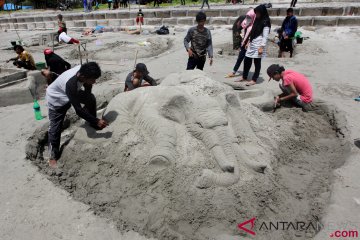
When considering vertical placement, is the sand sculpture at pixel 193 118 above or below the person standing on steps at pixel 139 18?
below

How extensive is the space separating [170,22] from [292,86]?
13275 millimetres

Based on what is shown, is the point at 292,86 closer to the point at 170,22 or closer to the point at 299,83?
the point at 299,83

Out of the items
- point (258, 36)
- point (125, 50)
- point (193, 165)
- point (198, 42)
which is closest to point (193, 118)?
point (193, 165)

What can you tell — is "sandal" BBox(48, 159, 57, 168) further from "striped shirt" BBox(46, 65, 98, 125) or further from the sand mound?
the sand mound

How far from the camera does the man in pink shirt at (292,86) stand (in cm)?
521

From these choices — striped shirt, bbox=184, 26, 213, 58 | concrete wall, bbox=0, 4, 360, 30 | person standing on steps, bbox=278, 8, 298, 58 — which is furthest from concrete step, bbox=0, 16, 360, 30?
striped shirt, bbox=184, 26, 213, 58

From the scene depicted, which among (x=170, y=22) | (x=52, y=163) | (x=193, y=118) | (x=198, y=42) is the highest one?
(x=198, y=42)

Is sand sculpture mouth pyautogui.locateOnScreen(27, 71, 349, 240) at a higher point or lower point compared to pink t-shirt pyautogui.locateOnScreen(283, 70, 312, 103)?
lower

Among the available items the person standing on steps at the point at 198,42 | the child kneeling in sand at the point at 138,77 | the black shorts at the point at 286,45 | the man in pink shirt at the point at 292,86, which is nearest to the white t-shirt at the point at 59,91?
the child kneeling in sand at the point at 138,77

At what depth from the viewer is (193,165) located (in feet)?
11.2

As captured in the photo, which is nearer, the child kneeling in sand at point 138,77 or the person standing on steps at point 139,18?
the child kneeling in sand at point 138,77

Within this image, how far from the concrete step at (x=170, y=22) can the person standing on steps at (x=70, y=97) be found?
41.3 ft

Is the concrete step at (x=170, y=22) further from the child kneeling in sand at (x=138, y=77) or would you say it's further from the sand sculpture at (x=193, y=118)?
the sand sculpture at (x=193, y=118)

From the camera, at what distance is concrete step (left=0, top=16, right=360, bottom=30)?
1305 cm
